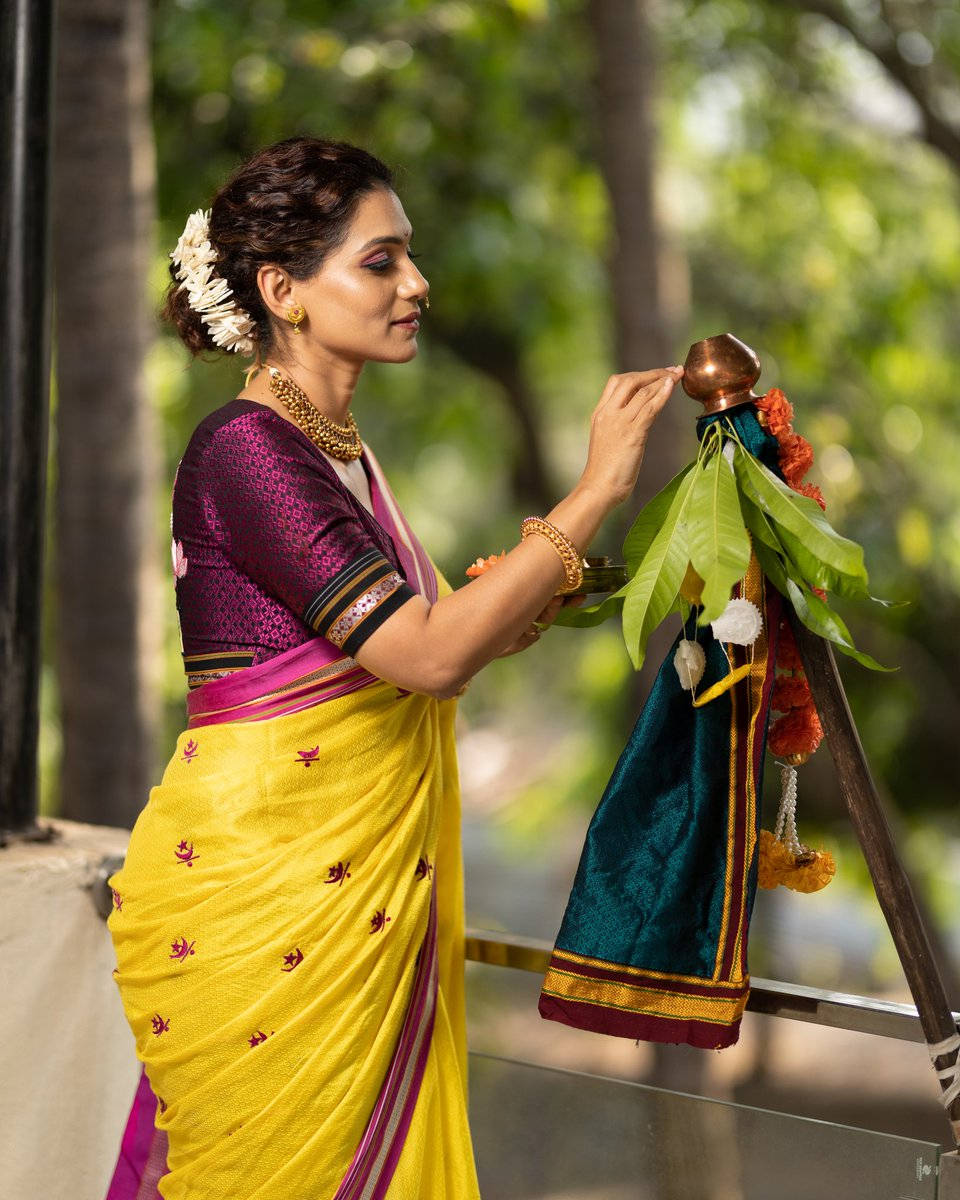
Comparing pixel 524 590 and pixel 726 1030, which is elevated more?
pixel 524 590

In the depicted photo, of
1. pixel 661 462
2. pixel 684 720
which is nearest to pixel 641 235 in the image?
pixel 661 462

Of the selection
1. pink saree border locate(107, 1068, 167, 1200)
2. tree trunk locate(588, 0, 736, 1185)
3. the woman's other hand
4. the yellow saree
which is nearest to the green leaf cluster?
the woman's other hand

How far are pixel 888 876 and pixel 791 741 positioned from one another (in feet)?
0.68

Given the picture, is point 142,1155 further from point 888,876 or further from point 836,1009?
point 888,876

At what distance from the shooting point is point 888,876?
1490 millimetres

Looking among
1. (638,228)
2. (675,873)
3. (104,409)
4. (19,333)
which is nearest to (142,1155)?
(675,873)

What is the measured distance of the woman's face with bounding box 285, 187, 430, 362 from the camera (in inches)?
63.2

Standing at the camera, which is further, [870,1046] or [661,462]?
[870,1046]

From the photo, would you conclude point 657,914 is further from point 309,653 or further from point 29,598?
point 29,598

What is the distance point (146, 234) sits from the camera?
142 inches

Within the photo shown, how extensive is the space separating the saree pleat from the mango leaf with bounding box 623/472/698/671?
348 millimetres

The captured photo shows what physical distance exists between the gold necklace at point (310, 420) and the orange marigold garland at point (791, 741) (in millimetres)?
527

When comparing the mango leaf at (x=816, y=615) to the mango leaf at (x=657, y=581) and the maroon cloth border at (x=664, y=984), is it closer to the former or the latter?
the mango leaf at (x=657, y=581)

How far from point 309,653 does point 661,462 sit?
3.19 metres
